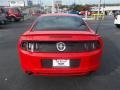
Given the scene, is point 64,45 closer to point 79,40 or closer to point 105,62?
point 79,40

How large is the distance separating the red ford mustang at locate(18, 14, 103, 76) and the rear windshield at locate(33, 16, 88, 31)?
74cm

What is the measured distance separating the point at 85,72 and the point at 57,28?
1.40 m

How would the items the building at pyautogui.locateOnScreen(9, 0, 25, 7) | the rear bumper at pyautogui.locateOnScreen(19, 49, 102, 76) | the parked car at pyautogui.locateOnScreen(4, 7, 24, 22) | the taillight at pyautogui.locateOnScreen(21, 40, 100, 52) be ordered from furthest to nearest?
the building at pyautogui.locateOnScreen(9, 0, 25, 7) → the parked car at pyautogui.locateOnScreen(4, 7, 24, 22) → the taillight at pyautogui.locateOnScreen(21, 40, 100, 52) → the rear bumper at pyautogui.locateOnScreen(19, 49, 102, 76)

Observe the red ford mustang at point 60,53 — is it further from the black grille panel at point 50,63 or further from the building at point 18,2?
the building at point 18,2

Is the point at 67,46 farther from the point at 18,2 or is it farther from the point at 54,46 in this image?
the point at 18,2

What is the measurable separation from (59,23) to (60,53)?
147cm

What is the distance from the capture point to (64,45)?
6387 mm

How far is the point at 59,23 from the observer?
25.2ft

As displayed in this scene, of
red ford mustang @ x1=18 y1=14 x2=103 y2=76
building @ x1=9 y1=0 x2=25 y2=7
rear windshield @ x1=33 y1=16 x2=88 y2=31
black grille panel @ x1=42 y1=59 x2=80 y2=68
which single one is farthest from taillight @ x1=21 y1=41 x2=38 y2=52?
building @ x1=9 y1=0 x2=25 y2=7

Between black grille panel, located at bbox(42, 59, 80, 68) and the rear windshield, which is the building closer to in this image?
the rear windshield

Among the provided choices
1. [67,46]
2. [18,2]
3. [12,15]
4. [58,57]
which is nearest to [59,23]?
[67,46]

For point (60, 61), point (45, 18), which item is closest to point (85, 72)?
point (60, 61)

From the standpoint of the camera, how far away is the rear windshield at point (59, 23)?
7.35m

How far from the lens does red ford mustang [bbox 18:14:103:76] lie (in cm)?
632
